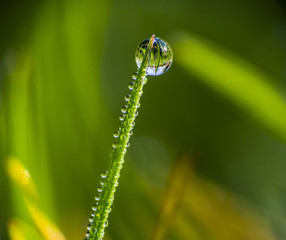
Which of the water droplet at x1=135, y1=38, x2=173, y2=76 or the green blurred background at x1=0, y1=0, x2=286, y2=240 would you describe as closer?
the water droplet at x1=135, y1=38, x2=173, y2=76

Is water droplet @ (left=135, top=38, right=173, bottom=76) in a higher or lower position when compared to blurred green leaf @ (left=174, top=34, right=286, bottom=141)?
higher

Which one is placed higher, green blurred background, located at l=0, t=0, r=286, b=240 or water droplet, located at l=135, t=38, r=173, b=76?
water droplet, located at l=135, t=38, r=173, b=76

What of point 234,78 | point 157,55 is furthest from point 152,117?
point 157,55

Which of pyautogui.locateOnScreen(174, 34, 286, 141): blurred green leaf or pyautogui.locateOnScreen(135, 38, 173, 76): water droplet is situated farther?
pyautogui.locateOnScreen(174, 34, 286, 141): blurred green leaf

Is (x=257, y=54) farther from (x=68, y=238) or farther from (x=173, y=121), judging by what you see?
(x=68, y=238)

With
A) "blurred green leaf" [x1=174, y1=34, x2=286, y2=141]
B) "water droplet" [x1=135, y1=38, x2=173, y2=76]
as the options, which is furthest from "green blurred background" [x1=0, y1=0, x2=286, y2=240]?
"water droplet" [x1=135, y1=38, x2=173, y2=76]

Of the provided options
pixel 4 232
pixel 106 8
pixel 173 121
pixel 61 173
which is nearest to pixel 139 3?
pixel 106 8

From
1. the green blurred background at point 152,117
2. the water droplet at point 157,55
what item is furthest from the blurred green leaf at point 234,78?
the water droplet at point 157,55

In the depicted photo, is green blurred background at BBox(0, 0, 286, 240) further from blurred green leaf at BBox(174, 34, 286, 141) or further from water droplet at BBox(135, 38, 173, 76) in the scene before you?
water droplet at BBox(135, 38, 173, 76)
